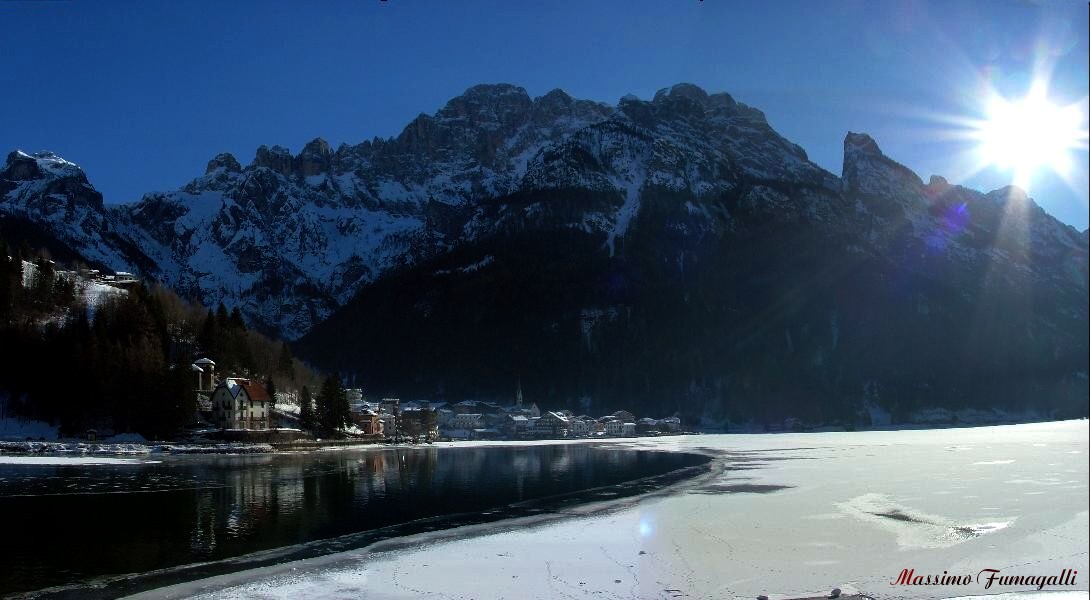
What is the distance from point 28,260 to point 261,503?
111 metres

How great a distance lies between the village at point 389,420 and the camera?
338 ft

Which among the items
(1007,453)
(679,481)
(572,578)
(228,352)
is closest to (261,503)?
(572,578)

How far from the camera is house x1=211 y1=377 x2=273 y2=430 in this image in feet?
334

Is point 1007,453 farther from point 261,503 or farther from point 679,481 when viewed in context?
point 261,503

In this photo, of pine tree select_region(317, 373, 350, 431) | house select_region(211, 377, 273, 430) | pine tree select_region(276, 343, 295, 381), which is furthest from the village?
pine tree select_region(276, 343, 295, 381)

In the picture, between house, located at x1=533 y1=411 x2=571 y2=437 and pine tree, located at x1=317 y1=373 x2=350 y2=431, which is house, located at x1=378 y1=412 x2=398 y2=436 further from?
house, located at x1=533 y1=411 x2=571 y2=437

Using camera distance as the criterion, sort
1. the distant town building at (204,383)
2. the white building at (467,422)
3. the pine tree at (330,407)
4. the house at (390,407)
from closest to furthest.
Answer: the distant town building at (204,383), the pine tree at (330,407), the house at (390,407), the white building at (467,422)

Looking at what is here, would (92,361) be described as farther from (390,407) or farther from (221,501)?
(390,407)

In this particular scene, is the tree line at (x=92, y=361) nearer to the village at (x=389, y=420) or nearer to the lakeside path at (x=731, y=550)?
the village at (x=389, y=420)

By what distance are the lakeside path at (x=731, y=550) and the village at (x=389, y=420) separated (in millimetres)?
72258

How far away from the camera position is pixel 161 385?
94750 millimetres

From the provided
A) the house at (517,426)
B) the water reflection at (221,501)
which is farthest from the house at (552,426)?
the water reflection at (221,501)

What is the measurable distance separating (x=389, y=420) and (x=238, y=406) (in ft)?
158

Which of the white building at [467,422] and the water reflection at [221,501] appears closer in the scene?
the water reflection at [221,501]
